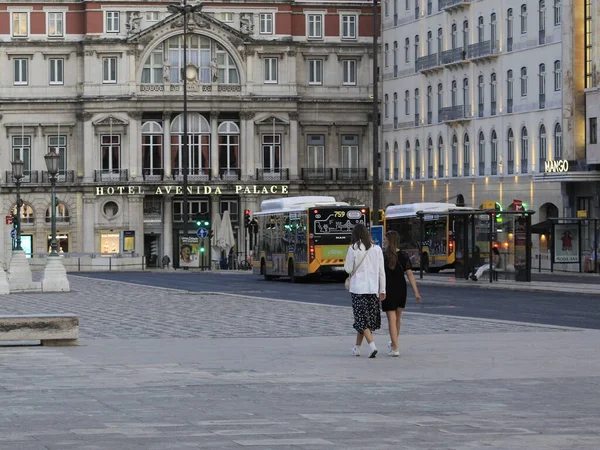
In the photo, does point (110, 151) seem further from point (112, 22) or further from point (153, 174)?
point (112, 22)

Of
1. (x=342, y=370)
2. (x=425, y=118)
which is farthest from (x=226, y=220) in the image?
(x=342, y=370)

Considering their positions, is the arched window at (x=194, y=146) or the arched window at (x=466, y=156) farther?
the arched window at (x=194, y=146)

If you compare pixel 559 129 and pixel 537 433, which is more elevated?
pixel 559 129

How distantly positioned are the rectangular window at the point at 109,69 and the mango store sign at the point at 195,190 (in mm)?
Answer: 7323

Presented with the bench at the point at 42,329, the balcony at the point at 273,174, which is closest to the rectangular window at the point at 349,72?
the balcony at the point at 273,174

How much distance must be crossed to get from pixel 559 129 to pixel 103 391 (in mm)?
63599

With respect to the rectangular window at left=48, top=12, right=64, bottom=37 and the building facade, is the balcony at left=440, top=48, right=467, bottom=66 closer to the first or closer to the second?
the building facade

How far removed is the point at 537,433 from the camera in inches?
572

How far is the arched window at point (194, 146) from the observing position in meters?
115

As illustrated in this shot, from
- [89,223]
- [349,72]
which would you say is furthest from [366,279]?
[349,72]

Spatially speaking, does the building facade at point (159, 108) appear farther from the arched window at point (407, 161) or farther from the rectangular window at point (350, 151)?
the arched window at point (407, 161)

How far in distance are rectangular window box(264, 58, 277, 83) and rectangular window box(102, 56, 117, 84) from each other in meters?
10.1

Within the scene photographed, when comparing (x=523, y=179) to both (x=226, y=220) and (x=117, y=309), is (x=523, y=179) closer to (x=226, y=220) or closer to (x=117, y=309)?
(x=226, y=220)

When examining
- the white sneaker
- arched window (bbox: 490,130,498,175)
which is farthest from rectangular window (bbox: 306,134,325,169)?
the white sneaker
